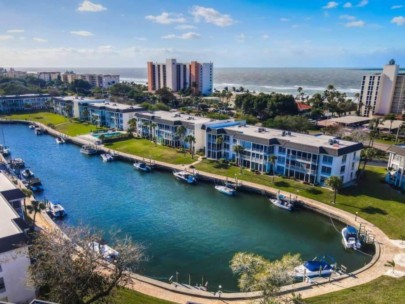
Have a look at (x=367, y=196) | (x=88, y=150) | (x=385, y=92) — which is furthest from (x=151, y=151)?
(x=385, y=92)

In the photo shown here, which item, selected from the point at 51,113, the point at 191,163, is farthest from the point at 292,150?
the point at 51,113

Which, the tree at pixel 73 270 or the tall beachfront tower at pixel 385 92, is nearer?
the tree at pixel 73 270

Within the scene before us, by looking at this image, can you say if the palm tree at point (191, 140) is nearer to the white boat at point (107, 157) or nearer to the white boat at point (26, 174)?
the white boat at point (107, 157)

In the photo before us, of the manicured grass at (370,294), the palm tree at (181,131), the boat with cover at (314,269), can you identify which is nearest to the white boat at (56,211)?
the boat with cover at (314,269)

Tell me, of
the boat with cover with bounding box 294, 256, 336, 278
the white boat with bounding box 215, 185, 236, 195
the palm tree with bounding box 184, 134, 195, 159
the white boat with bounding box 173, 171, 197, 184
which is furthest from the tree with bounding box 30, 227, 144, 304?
the palm tree with bounding box 184, 134, 195, 159

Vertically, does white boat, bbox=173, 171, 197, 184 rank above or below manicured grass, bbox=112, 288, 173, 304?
below

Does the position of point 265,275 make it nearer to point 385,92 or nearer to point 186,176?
point 186,176

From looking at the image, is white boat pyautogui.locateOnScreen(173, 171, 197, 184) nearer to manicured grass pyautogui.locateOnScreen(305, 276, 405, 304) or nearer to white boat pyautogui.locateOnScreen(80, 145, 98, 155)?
white boat pyautogui.locateOnScreen(80, 145, 98, 155)
